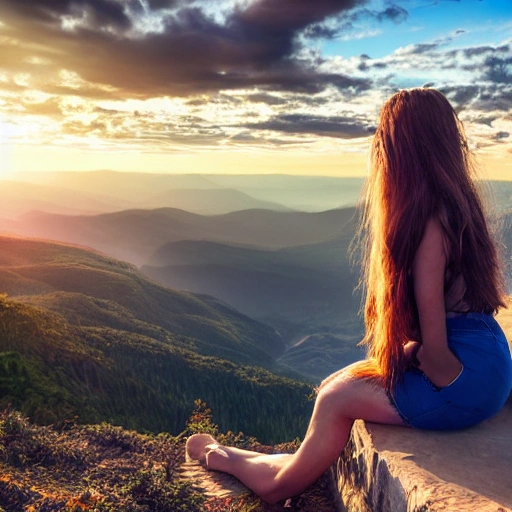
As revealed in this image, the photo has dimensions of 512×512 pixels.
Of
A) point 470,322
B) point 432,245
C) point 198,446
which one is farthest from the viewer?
point 198,446

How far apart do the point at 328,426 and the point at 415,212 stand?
168cm

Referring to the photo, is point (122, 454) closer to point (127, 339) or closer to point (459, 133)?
point (459, 133)

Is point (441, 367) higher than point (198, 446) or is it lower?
higher

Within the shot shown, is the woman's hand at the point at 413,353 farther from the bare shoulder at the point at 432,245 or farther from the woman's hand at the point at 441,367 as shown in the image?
the bare shoulder at the point at 432,245

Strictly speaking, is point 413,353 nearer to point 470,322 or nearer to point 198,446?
point 470,322

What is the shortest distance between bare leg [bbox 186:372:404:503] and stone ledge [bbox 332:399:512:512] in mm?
170

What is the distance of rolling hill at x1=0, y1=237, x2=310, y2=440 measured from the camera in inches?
528

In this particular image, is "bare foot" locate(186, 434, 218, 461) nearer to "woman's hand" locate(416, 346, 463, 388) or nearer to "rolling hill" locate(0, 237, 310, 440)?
"woman's hand" locate(416, 346, 463, 388)

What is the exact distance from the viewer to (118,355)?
29734 millimetres

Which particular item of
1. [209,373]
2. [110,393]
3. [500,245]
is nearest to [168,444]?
[500,245]

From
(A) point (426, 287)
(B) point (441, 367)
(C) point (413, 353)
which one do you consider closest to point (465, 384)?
(B) point (441, 367)

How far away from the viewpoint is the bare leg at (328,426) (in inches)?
169

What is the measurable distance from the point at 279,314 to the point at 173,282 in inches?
1367

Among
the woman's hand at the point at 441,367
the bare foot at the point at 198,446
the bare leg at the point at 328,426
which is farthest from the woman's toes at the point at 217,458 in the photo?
the woman's hand at the point at 441,367
